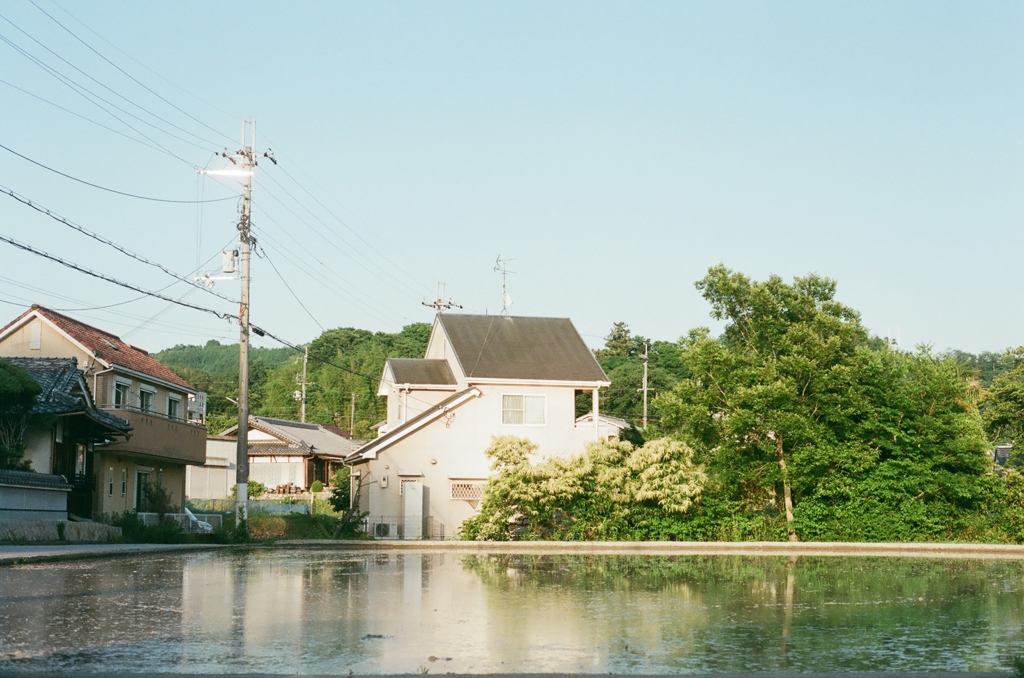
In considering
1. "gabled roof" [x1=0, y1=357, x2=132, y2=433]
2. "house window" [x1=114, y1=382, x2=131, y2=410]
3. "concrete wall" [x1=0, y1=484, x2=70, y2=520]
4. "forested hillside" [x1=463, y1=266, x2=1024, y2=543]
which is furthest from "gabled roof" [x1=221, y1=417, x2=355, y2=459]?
"concrete wall" [x1=0, y1=484, x2=70, y2=520]

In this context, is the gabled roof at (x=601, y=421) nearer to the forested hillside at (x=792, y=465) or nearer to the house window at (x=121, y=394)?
the forested hillside at (x=792, y=465)

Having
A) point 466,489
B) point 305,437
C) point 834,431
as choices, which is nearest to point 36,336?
point 466,489

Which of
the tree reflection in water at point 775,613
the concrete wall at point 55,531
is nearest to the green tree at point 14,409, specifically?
the concrete wall at point 55,531

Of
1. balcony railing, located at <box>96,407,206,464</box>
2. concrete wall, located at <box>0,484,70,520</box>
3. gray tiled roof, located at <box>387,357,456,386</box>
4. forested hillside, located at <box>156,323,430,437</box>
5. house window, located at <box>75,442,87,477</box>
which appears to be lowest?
concrete wall, located at <box>0,484,70,520</box>

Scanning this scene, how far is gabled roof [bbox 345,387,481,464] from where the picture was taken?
38.5m

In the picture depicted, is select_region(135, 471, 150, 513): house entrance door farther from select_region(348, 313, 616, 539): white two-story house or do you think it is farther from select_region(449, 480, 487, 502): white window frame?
select_region(449, 480, 487, 502): white window frame

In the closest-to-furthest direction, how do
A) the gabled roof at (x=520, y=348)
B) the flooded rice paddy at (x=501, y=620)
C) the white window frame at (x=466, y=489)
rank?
the flooded rice paddy at (x=501, y=620), the white window frame at (x=466, y=489), the gabled roof at (x=520, y=348)

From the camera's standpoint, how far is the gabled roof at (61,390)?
31562 mm

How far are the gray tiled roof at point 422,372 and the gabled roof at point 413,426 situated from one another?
3.66 metres

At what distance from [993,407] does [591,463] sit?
24672 mm

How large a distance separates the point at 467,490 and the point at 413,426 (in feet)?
10.6

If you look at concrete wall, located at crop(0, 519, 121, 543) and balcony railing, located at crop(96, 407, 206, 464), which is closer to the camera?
concrete wall, located at crop(0, 519, 121, 543)

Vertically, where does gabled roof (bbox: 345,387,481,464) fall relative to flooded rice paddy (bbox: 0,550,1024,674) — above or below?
above

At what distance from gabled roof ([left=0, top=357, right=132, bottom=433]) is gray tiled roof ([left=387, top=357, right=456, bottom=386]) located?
11730 millimetres
